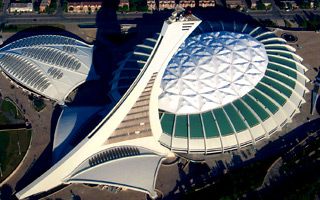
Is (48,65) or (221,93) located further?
(48,65)

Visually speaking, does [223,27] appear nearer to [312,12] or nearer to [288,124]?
[288,124]

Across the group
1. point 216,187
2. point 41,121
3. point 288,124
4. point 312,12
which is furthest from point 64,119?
point 312,12

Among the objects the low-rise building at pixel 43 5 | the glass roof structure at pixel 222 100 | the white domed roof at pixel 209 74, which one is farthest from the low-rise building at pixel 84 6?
the glass roof structure at pixel 222 100

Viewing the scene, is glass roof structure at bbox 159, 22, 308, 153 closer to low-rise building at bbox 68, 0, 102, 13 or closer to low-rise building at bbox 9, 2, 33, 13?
low-rise building at bbox 68, 0, 102, 13

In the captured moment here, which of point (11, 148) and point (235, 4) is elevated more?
point (235, 4)

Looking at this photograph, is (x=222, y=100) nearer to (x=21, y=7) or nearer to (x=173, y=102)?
(x=173, y=102)

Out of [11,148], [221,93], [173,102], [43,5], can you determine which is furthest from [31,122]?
[43,5]
